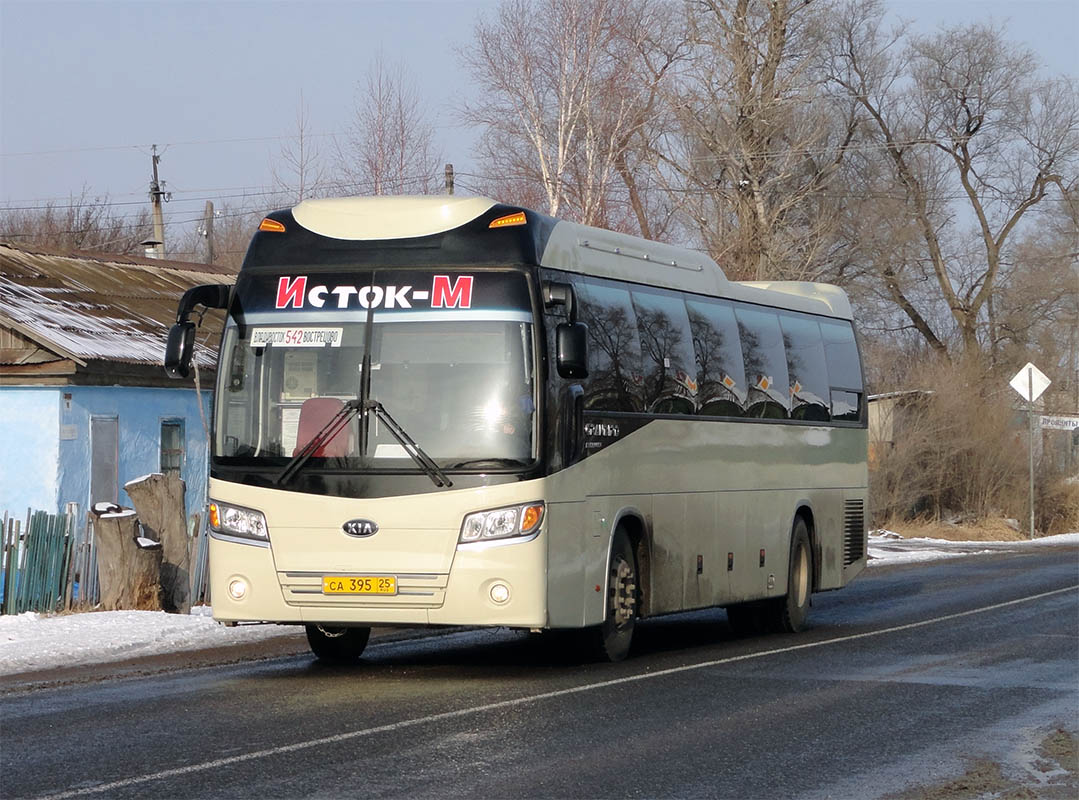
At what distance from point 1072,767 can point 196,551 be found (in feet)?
36.0

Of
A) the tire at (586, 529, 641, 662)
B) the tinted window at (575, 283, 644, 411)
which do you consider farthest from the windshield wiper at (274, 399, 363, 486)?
the tire at (586, 529, 641, 662)

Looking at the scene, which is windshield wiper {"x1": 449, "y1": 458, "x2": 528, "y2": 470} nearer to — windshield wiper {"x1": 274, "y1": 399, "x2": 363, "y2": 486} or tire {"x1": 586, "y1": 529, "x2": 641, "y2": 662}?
windshield wiper {"x1": 274, "y1": 399, "x2": 363, "y2": 486}

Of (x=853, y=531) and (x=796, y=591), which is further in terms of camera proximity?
(x=853, y=531)

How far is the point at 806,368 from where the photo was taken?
1773cm

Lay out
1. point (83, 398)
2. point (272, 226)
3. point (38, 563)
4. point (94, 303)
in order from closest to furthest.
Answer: point (272, 226) < point (38, 563) < point (83, 398) < point (94, 303)

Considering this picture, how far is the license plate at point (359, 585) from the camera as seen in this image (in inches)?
462

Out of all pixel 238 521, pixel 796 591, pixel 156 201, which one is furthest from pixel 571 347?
pixel 156 201

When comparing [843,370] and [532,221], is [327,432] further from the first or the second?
[843,370]

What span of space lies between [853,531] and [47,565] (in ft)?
28.3

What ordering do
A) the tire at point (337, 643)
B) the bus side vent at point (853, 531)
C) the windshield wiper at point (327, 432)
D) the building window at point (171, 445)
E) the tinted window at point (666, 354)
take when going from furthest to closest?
the building window at point (171, 445) → the bus side vent at point (853, 531) → the tinted window at point (666, 354) → the tire at point (337, 643) → the windshield wiper at point (327, 432)

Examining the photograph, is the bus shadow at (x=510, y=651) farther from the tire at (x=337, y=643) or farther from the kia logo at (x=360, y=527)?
the kia logo at (x=360, y=527)

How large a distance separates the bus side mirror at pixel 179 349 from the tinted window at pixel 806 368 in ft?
23.2

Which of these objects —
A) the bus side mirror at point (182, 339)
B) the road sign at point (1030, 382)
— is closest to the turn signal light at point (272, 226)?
the bus side mirror at point (182, 339)

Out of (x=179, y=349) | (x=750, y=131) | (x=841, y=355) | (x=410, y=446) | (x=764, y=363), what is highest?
(x=750, y=131)
